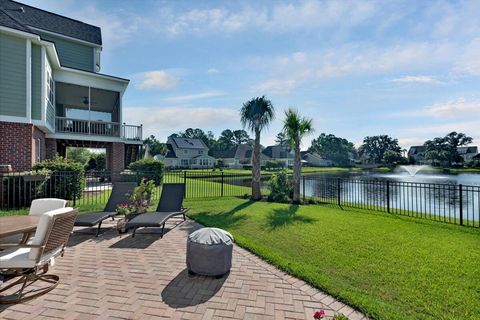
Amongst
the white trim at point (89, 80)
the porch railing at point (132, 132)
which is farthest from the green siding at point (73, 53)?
the porch railing at point (132, 132)

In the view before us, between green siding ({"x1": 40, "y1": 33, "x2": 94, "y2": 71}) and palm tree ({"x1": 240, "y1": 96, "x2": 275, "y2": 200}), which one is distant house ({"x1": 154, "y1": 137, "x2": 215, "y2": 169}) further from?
palm tree ({"x1": 240, "y1": 96, "x2": 275, "y2": 200})

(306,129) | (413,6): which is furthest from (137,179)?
(413,6)

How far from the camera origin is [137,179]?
13.1 meters

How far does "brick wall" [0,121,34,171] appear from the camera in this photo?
10.1 meters

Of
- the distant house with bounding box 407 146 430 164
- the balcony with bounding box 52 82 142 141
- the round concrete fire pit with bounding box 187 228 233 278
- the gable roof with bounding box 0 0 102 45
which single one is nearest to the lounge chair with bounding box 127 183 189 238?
the round concrete fire pit with bounding box 187 228 233 278

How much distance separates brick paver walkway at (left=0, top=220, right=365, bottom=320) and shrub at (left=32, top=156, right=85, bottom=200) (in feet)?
19.6

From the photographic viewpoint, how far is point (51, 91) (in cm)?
1376

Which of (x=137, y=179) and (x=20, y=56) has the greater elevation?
(x=20, y=56)

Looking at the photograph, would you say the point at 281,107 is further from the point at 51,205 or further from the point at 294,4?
the point at 51,205

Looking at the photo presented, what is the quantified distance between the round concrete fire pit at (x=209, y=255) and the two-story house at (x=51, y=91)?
1037 cm

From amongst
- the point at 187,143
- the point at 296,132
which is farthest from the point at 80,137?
the point at 187,143

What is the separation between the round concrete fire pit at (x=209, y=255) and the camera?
3729mm

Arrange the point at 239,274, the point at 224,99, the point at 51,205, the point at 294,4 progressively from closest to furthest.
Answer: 1. the point at 239,274
2. the point at 51,205
3. the point at 294,4
4. the point at 224,99

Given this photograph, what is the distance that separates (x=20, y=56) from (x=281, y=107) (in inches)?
443
